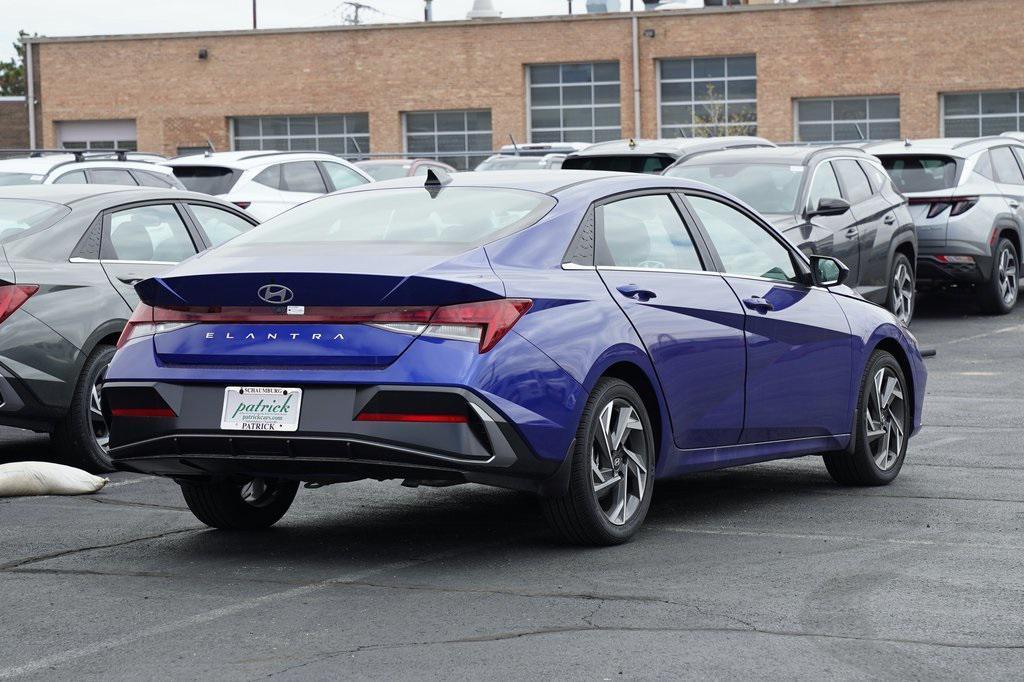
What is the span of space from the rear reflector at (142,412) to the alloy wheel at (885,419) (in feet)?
12.2

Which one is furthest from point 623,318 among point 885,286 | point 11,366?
point 885,286

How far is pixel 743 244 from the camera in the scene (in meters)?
8.07

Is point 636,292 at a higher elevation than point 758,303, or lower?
higher

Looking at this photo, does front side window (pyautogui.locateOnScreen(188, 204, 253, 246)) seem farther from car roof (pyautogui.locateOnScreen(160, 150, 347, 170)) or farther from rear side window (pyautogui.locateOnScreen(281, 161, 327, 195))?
rear side window (pyautogui.locateOnScreen(281, 161, 327, 195))

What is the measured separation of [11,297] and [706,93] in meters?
45.7

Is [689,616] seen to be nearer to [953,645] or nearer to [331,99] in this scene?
[953,645]

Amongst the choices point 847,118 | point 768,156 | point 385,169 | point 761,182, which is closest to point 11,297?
point 761,182

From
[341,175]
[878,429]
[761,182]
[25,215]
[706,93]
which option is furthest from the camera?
[706,93]

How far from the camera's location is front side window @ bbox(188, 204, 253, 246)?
10.8 m

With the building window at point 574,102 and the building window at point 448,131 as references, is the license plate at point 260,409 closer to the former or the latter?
the building window at point 574,102

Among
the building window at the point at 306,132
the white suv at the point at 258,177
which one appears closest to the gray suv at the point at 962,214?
the white suv at the point at 258,177

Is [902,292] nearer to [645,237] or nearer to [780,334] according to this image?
[780,334]

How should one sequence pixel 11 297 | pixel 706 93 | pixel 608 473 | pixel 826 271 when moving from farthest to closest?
pixel 706 93
pixel 11 297
pixel 826 271
pixel 608 473

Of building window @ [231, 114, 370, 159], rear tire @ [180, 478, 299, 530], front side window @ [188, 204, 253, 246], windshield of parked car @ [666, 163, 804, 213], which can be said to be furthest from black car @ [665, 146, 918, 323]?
building window @ [231, 114, 370, 159]
